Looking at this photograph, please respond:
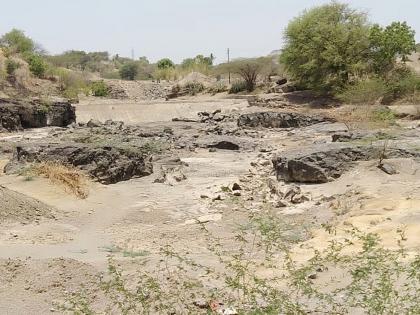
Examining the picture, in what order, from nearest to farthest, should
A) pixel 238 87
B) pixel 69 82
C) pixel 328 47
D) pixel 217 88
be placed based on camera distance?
pixel 328 47
pixel 238 87
pixel 217 88
pixel 69 82

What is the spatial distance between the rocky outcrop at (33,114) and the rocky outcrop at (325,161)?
673 inches

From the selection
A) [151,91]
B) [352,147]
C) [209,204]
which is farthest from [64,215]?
[151,91]

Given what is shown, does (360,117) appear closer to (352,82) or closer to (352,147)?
(352,147)

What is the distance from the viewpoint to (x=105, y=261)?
761cm

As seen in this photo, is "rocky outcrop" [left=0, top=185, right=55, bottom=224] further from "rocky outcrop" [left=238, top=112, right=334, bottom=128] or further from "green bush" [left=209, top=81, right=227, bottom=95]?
"green bush" [left=209, top=81, right=227, bottom=95]

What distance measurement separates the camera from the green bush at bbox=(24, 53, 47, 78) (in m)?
41.8

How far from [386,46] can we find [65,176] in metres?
25.8

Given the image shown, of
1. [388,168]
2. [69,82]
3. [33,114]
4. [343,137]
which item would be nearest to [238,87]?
[69,82]

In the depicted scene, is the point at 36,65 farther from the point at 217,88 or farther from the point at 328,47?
the point at 328,47

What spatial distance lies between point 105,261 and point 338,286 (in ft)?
10.7

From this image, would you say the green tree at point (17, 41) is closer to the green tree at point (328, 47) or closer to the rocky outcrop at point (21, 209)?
the green tree at point (328, 47)

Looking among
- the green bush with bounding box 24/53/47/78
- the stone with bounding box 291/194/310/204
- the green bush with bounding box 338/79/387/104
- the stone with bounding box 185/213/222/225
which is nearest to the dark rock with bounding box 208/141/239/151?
the green bush with bounding box 338/79/387/104

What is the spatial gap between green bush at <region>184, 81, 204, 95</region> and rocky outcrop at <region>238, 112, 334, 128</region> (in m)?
15.2

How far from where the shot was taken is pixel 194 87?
42.5 m
